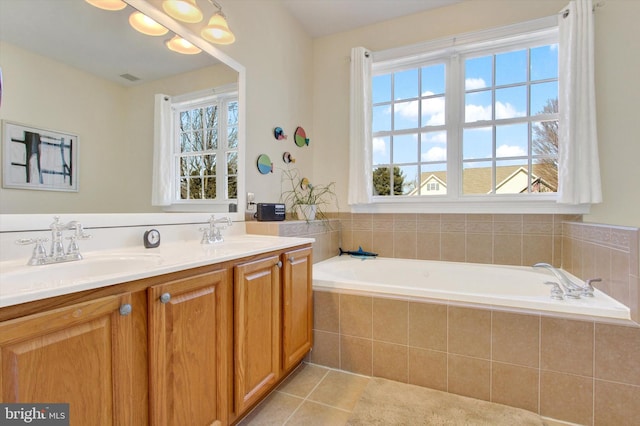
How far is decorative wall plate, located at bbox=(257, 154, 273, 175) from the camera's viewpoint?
7.97 ft

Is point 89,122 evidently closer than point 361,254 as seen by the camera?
Yes

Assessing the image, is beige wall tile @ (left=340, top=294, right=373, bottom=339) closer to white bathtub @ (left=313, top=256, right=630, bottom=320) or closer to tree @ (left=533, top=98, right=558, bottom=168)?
white bathtub @ (left=313, top=256, right=630, bottom=320)

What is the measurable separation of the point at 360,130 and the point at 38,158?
94.5 inches

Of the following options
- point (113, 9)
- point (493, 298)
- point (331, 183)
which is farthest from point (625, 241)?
point (113, 9)

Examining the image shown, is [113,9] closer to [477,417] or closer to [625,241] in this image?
[477,417]

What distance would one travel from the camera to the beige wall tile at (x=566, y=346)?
142 centimetres

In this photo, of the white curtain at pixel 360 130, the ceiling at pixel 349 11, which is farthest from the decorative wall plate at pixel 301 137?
the ceiling at pixel 349 11

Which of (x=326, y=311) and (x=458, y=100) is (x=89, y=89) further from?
(x=458, y=100)

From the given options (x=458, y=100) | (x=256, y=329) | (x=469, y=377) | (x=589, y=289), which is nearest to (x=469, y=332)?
(x=469, y=377)

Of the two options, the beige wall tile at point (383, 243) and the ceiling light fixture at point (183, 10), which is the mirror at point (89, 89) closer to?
the ceiling light fixture at point (183, 10)

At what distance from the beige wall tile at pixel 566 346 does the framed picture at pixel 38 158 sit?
2314mm

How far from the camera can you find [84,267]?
1121mm

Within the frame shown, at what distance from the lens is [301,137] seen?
3.03 metres

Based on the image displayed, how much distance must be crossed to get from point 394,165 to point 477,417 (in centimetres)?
219
